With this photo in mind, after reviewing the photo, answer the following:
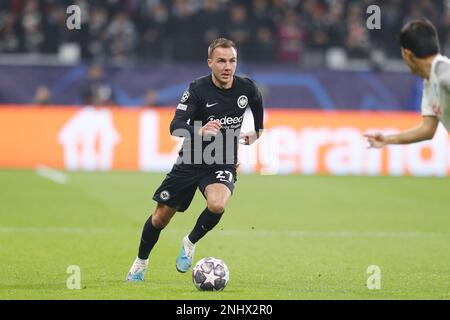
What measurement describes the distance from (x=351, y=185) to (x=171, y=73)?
6.75 m

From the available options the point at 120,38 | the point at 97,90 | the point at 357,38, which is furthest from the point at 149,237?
the point at 357,38

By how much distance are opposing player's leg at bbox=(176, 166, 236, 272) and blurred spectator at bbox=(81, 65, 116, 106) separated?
1454 cm

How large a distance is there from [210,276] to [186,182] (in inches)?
41.2

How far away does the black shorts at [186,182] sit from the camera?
8.97 m

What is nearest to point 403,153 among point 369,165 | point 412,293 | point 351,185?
point 369,165

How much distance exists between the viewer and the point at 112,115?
21.8 meters

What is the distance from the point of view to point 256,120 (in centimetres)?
958

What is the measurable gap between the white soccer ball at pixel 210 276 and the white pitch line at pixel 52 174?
11.4 m

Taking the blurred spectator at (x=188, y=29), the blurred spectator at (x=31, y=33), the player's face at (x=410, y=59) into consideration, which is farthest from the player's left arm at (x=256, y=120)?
the blurred spectator at (x=31, y=33)

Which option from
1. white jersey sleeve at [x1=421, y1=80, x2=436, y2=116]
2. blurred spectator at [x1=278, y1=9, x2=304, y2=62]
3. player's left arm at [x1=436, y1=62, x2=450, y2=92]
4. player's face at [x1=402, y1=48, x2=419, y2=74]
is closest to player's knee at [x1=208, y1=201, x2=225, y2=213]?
white jersey sleeve at [x1=421, y1=80, x2=436, y2=116]

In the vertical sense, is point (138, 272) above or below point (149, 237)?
below

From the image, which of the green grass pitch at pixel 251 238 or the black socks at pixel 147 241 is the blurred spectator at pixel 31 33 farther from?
the black socks at pixel 147 241

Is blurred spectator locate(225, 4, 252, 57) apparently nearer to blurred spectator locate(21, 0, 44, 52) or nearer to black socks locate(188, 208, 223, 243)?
blurred spectator locate(21, 0, 44, 52)

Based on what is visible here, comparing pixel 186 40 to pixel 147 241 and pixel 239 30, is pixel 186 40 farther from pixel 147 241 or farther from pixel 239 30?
pixel 147 241
